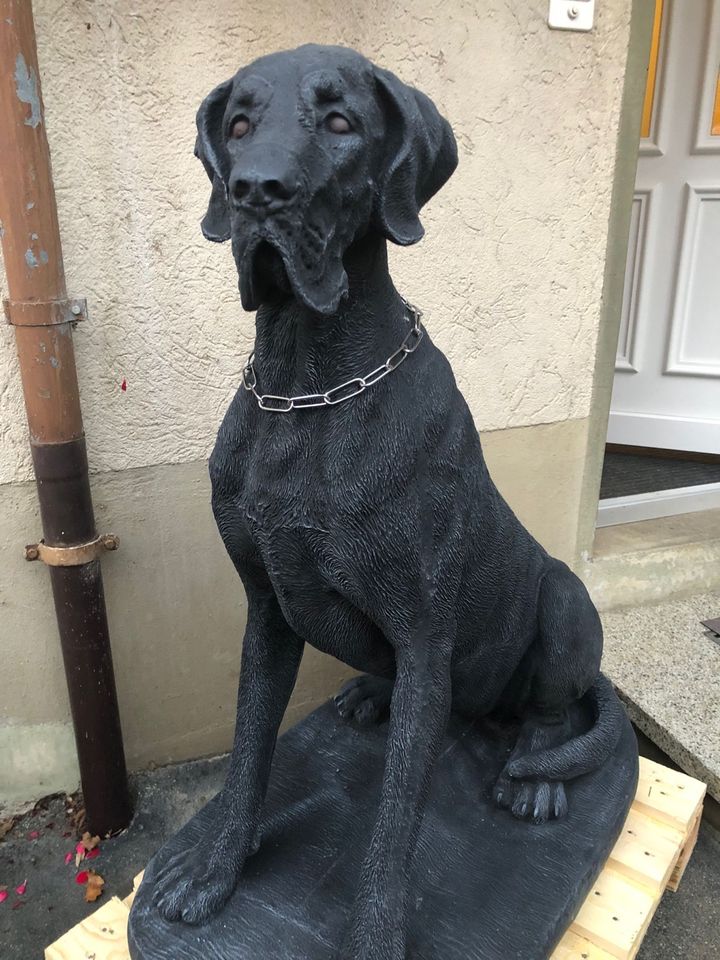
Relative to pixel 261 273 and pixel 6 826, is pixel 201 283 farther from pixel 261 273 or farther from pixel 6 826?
pixel 6 826

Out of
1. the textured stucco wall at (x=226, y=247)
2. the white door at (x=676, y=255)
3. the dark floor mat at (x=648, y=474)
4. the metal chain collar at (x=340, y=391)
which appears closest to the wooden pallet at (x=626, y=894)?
the metal chain collar at (x=340, y=391)

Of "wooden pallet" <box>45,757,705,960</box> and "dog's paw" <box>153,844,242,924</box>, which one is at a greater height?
"dog's paw" <box>153,844,242,924</box>

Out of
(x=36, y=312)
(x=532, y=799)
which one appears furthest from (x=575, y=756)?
(x=36, y=312)

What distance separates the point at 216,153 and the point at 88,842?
6.42 feet

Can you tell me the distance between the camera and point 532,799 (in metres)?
1.52

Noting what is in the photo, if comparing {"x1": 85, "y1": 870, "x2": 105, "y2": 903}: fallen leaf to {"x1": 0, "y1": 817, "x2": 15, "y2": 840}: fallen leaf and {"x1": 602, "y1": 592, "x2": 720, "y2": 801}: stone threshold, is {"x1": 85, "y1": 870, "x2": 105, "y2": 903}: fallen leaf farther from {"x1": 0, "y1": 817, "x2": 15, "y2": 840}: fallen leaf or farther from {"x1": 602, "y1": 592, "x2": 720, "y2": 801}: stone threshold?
{"x1": 602, "y1": 592, "x2": 720, "y2": 801}: stone threshold

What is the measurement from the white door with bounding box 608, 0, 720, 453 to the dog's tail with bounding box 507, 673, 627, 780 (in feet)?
7.09

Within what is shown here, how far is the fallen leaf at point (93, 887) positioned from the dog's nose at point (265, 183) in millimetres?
1906

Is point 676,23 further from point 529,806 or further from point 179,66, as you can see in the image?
point 529,806

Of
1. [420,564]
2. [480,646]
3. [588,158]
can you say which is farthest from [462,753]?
[588,158]

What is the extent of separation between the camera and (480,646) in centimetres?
139

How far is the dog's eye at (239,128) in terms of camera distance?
3.10 ft

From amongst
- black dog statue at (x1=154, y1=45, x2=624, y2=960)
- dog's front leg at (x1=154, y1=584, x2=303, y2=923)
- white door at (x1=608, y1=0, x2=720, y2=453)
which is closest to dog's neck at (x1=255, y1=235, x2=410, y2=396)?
black dog statue at (x1=154, y1=45, x2=624, y2=960)

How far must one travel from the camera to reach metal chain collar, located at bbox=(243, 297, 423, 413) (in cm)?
108
